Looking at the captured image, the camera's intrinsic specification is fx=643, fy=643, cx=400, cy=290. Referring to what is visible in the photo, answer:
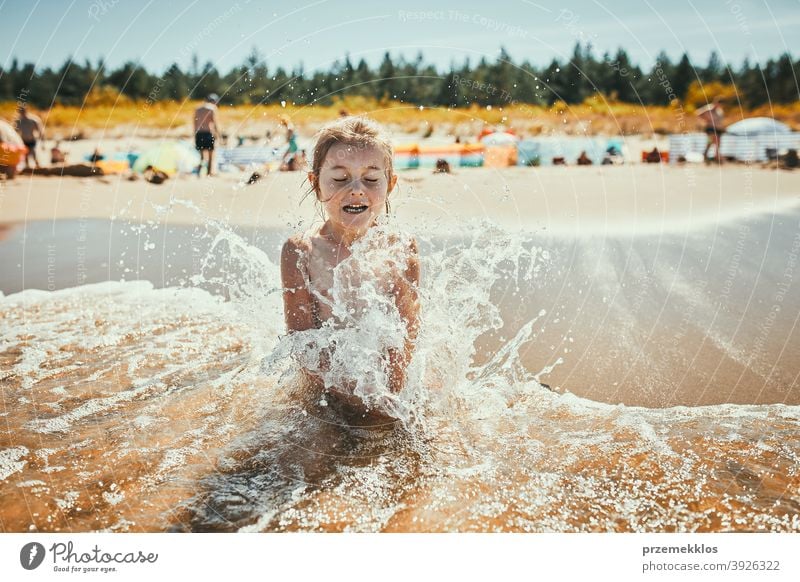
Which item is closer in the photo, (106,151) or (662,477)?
(662,477)

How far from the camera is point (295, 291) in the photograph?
3301 millimetres

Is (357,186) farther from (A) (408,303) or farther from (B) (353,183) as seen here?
(A) (408,303)

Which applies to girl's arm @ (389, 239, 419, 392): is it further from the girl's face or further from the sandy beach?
the sandy beach

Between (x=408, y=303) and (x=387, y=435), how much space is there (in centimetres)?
84

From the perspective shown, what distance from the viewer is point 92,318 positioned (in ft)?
14.3

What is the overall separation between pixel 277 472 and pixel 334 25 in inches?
121

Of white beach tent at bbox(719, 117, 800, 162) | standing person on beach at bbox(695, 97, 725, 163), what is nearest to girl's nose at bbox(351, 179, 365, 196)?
white beach tent at bbox(719, 117, 800, 162)

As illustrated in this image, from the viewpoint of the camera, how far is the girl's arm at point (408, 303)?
3.26m

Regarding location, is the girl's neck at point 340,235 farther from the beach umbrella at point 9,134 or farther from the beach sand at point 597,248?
the beach umbrella at point 9,134

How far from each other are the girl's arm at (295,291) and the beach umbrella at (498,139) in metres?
7.38

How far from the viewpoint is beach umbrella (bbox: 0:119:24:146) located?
391 inches
